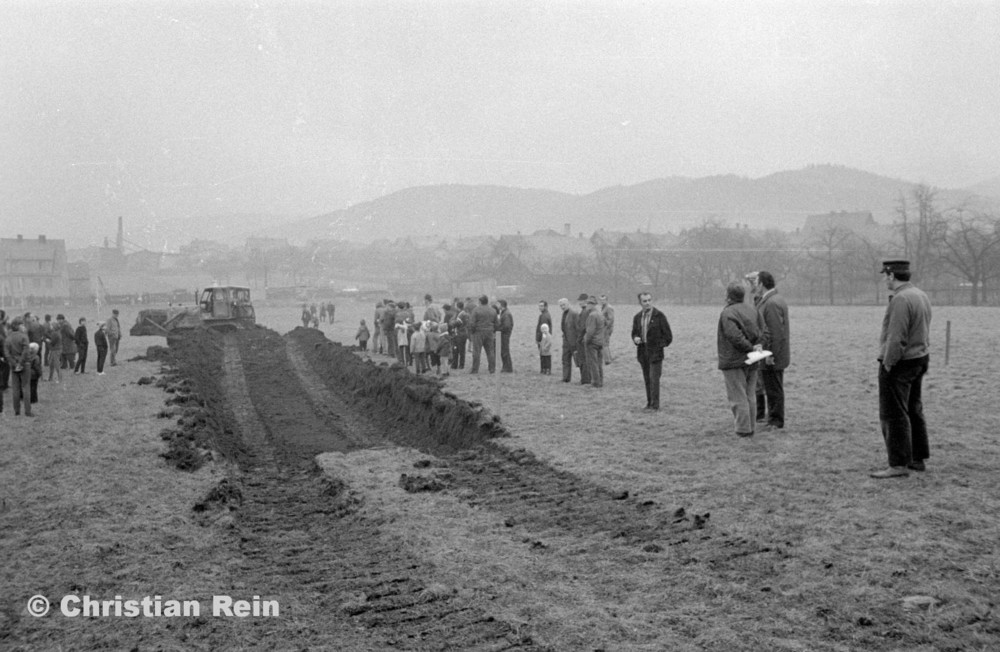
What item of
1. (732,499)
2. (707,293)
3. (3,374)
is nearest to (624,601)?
(732,499)

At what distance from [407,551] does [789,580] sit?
2.83 meters

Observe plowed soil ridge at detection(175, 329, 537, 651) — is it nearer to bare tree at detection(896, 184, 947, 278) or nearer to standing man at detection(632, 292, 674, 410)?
standing man at detection(632, 292, 674, 410)

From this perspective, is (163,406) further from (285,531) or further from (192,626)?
(192,626)

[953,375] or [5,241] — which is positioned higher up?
[5,241]

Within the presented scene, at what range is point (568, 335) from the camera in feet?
57.7

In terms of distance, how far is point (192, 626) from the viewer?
5.02 meters

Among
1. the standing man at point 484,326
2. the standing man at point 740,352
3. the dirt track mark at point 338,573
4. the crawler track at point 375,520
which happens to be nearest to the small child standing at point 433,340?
the standing man at point 484,326

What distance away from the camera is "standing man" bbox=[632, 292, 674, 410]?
41.4 feet

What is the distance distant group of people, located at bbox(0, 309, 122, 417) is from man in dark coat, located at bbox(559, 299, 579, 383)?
10.4 m

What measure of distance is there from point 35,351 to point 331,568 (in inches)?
499

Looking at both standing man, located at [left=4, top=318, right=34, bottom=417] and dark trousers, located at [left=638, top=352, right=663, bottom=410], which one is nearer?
dark trousers, located at [left=638, top=352, right=663, bottom=410]

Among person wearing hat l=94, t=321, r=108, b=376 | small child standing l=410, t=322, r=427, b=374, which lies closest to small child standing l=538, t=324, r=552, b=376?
small child standing l=410, t=322, r=427, b=374

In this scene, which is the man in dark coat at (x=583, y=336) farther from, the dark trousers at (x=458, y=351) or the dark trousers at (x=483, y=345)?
the dark trousers at (x=458, y=351)

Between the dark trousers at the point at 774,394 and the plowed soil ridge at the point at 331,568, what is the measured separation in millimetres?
5644
